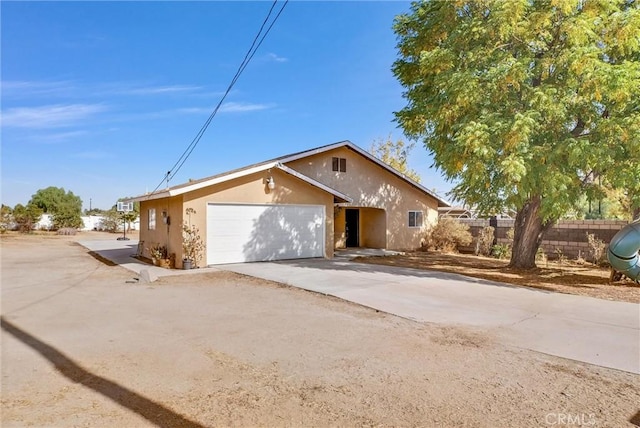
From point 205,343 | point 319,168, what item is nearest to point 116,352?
point 205,343

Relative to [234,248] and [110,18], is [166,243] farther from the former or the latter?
[110,18]

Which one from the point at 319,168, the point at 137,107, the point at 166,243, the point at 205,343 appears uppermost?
the point at 137,107

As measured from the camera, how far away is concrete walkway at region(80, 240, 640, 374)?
4.93 meters

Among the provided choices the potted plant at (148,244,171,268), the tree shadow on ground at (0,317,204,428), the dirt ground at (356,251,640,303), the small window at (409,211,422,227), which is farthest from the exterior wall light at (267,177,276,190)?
the tree shadow on ground at (0,317,204,428)

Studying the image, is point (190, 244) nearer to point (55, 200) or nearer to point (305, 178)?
point (305, 178)

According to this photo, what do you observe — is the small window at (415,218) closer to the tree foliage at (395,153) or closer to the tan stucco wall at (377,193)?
the tan stucco wall at (377,193)

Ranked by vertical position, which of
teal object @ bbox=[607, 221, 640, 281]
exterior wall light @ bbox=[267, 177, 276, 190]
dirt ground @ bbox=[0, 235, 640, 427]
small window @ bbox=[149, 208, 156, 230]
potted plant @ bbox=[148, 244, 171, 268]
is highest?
exterior wall light @ bbox=[267, 177, 276, 190]

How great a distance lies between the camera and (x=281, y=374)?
3.99 meters

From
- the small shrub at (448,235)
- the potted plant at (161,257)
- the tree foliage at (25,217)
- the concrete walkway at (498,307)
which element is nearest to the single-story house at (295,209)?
the potted plant at (161,257)

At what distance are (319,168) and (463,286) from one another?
9.58m

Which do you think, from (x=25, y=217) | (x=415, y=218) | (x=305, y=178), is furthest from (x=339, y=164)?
(x=25, y=217)

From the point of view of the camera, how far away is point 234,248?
13.2 m

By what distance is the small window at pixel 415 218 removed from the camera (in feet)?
64.7

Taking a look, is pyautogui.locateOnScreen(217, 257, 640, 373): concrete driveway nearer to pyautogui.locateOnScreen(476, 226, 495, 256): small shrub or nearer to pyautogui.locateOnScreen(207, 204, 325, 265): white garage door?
pyautogui.locateOnScreen(207, 204, 325, 265): white garage door
